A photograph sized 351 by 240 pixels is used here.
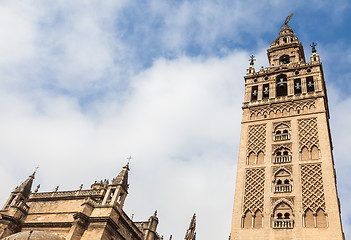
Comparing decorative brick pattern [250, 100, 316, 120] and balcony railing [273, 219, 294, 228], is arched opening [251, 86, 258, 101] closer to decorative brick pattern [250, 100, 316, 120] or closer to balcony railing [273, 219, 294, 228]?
decorative brick pattern [250, 100, 316, 120]

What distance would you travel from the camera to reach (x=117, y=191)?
69.4 ft

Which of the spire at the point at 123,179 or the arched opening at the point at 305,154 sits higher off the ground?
the arched opening at the point at 305,154

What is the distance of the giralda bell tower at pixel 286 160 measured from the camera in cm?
1952

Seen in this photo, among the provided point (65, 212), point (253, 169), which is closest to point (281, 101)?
point (253, 169)

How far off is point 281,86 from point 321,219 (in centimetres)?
1364

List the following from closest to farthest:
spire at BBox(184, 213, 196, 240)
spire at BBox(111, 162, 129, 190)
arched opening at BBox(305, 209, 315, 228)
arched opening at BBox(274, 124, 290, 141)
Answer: arched opening at BBox(305, 209, 315, 228)
spire at BBox(111, 162, 129, 190)
arched opening at BBox(274, 124, 290, 141)
spire at BBox(184, 213, 196, 240)

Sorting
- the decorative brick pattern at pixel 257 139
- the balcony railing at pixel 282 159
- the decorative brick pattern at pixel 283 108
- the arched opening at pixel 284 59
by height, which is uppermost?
the arched opening at pixel 284 59

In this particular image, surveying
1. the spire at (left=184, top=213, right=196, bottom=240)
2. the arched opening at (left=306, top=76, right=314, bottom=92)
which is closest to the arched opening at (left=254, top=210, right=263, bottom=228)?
the spire at (left=184, top=213, right=196, bottom=240)

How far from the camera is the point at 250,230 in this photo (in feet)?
65.6

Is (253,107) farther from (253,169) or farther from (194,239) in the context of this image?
(194,239)

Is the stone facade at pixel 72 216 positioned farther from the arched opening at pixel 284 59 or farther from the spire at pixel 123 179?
the arched opening at pixel 284 59

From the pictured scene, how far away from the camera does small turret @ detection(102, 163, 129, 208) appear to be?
20.8 meters

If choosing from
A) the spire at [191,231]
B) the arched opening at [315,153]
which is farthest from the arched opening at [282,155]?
the spire at [191,231]

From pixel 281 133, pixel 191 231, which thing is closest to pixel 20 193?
pixel 191 231
